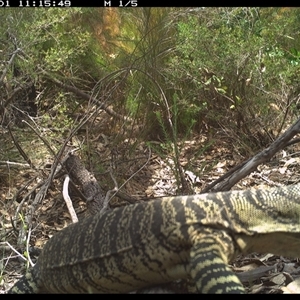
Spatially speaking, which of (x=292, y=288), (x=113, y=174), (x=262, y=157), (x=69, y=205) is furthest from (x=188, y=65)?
(x=292, y=288)

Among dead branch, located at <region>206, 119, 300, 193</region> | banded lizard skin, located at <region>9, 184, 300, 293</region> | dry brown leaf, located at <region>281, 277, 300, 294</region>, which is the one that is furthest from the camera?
dead branch, located at <region>206, 119, 300, 193</region>

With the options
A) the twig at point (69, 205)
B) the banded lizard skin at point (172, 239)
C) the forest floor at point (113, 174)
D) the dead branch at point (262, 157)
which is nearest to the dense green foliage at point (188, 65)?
the forest floor at point (113, 174)

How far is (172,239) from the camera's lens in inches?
117

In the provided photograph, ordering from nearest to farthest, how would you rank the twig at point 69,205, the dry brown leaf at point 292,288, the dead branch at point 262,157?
the dry brown leaf at point 292,288
the dead branch at point 262,157
the twig at point 69,205

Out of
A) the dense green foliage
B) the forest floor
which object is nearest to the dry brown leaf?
the forest floor

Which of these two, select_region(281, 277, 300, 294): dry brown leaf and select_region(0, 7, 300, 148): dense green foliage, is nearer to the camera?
select_region(281, 277, 300, 294): dry brown leaf

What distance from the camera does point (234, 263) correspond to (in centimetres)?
402

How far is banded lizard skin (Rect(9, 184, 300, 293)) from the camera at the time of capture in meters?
2.98

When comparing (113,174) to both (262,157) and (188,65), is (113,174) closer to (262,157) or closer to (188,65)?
(188,65)

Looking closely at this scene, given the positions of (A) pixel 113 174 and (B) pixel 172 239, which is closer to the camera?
(B) pixel 172 239

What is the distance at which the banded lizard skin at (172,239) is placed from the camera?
2.98 meters

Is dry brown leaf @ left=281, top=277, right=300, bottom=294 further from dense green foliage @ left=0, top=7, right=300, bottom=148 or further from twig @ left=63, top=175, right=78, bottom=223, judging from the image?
dense green foliage @ left=0, top=7, right=300, bottom=148

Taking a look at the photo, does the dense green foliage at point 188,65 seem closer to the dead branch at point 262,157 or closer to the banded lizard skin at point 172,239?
the dead branch at point 262,157
